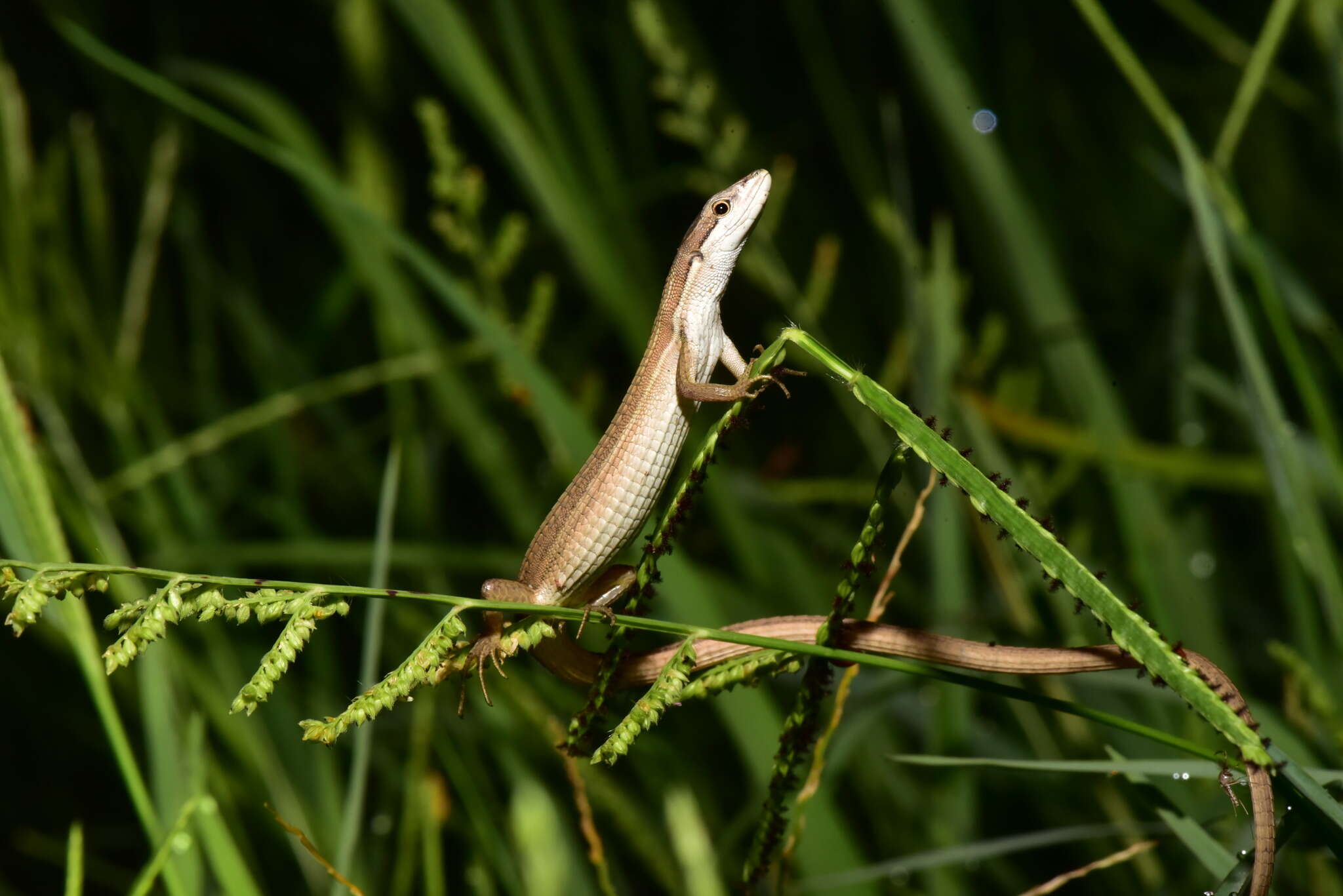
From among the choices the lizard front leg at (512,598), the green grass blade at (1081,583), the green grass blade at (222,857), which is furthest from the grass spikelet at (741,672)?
the green grass blade at (222,857)

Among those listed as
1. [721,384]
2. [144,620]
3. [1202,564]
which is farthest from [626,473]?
[1202,564]

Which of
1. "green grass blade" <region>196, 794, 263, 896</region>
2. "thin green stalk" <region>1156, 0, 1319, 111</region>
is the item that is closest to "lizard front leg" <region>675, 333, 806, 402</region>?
"green grass blade" <region>196, 794, 263, 896</region>

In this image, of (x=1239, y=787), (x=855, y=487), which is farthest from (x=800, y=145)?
(x=1239, y=787)

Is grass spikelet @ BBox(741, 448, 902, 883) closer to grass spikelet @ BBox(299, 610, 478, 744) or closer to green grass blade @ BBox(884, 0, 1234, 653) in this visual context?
grass spikelet @ BBox(299, 610, 478, 744)

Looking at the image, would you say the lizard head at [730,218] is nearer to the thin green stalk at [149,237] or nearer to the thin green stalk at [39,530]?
the thin green stalk at [39,530]

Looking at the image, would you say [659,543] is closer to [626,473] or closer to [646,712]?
[646,712]
